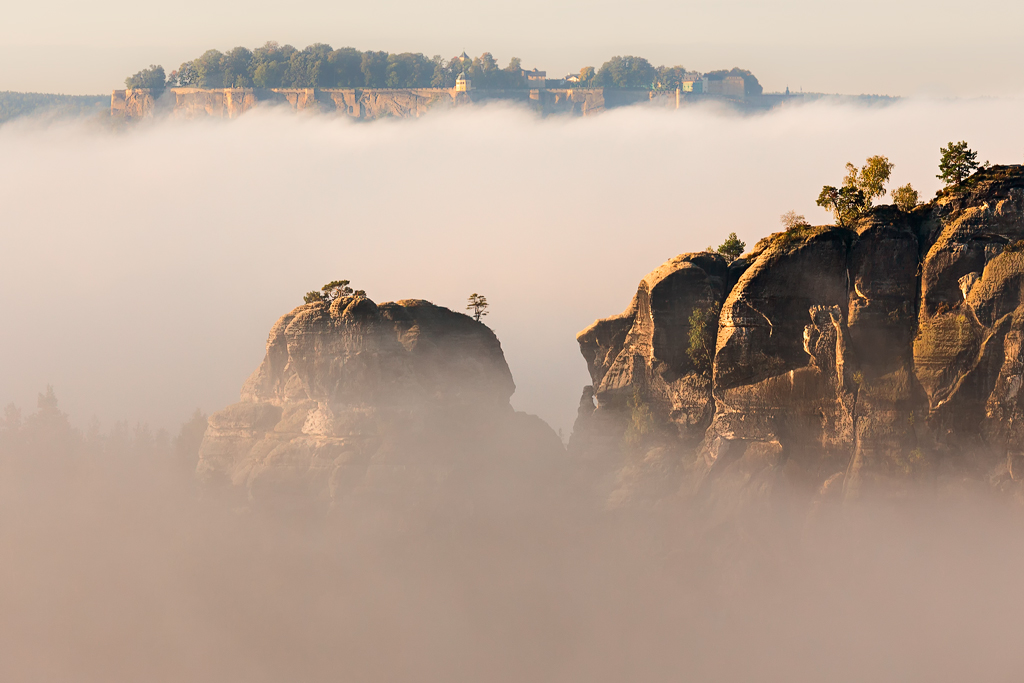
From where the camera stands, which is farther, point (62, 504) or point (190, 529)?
point (62, 504)

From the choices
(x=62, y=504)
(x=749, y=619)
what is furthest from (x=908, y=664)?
(x=62, y=504)

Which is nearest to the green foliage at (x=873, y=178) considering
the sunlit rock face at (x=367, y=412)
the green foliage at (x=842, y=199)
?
the green foliage at (x=842, y=199)

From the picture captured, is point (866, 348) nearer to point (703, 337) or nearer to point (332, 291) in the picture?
A: point (703, 337)

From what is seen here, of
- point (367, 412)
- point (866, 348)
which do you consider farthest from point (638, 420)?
point (367, 412)

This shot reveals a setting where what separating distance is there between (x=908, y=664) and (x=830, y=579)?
7668mm

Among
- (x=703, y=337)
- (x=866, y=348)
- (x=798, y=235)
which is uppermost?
(x=798, y=235)

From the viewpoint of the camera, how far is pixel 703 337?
3246 inches

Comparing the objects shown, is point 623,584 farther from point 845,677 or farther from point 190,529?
point 190,529

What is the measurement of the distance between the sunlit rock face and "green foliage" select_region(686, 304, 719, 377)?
1672 centimetres

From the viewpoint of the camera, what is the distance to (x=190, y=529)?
94125 millimetres

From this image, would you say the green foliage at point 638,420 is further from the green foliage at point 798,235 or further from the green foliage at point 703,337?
the green foliage at point 798,235

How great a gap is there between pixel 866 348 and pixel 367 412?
38.1m

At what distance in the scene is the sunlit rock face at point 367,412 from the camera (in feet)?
291

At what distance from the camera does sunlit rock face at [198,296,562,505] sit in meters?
88.7
